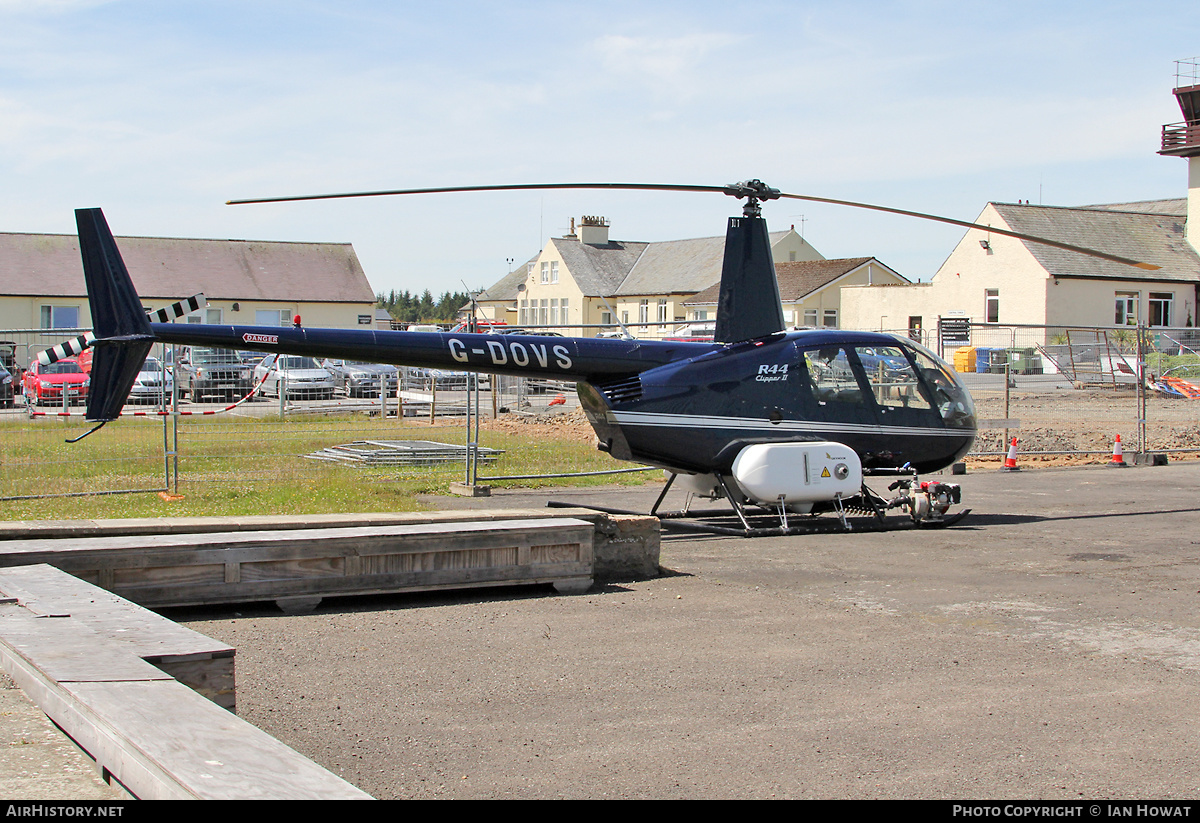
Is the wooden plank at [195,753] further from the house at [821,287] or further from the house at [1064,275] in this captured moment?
the house at [821,287]

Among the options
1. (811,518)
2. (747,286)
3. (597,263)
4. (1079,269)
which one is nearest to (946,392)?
(811,518)

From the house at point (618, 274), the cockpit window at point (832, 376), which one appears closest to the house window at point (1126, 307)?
the house at point (618, 274)

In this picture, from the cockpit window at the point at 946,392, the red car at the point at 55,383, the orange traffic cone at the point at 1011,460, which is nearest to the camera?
the cockpit window at the point at 946,392

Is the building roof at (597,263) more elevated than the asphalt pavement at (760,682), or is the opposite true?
the building roof at (597,263)

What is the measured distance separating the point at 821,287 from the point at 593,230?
18326mm

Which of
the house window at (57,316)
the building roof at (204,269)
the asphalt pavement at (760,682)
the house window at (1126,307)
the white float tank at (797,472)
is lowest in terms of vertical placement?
the asphalt pavement at (760,682)

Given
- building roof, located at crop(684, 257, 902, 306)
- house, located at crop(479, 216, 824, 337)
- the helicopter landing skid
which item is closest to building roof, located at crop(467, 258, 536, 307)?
house, located at crop(479, 216, 824, 337)

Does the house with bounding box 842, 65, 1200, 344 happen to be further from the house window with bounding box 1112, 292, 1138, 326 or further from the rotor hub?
the rotor hub

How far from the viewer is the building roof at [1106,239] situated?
48.8 m

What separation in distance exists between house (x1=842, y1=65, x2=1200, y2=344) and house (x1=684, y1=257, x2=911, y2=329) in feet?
12.5

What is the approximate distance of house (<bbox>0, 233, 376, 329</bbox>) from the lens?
4644 cm

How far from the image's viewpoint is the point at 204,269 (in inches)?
2041

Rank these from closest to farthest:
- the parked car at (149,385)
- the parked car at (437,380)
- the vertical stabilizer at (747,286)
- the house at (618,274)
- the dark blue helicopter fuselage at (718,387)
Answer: the dark blue helicopter fuselage at (718,387), the vertical stabilizer at (747,286), the parked car at (149,385), the parked car at (437,380), the house at (618,274)
